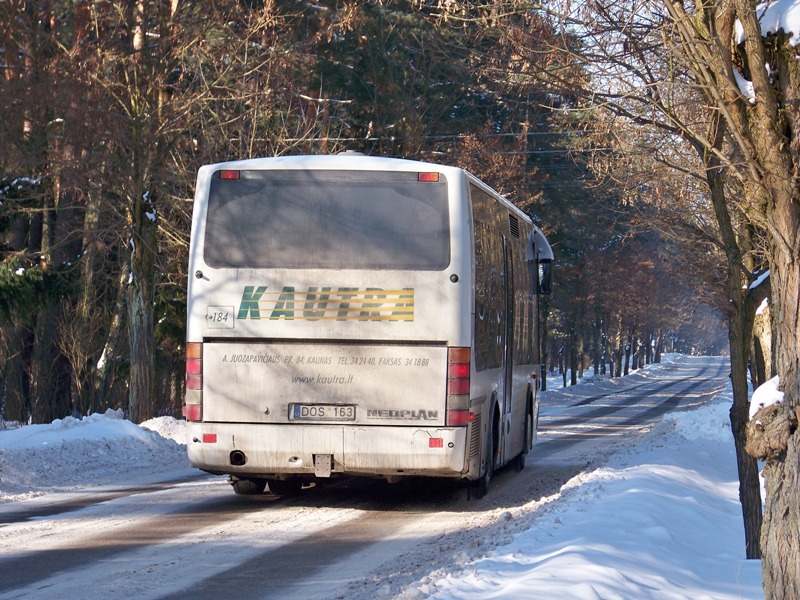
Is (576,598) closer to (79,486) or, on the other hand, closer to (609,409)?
(79,486)

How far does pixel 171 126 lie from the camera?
22.2 meters

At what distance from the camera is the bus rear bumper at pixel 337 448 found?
39.7 ft

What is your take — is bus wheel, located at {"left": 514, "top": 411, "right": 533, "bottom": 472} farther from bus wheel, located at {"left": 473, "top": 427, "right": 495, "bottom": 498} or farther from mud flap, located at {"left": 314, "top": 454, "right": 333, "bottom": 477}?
mud flap, located at {"left": 314, "top": 454, "right": 333, "bottom": 477}

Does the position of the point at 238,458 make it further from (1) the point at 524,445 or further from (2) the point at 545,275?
(2) the point at 545,275

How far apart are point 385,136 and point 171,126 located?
1391 cm

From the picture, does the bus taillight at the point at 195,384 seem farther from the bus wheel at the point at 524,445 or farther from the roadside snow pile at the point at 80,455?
the bus wheel at the point at 524,445

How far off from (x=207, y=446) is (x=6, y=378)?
2545 centimetres

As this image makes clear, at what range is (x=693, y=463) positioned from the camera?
20.2 m

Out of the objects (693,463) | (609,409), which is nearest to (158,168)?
(693,463)

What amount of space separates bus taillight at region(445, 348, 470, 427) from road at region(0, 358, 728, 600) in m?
1.03

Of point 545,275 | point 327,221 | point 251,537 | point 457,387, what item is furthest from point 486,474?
point 545,275

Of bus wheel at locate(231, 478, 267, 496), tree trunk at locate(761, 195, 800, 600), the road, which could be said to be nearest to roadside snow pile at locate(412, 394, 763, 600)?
the road

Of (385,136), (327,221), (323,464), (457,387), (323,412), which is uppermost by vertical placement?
(385,136)

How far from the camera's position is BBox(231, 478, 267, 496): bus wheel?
13.8m
